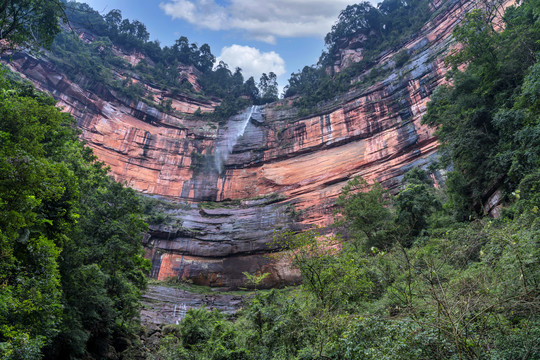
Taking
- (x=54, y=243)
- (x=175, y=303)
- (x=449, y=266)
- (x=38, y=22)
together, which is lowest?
(x=54, y=243)

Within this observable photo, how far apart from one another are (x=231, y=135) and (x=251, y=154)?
14.8 ft

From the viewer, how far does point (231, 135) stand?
127 ft

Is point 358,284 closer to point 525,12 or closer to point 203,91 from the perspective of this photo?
point 525,12

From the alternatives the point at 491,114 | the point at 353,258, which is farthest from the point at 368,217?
the point at 353,258

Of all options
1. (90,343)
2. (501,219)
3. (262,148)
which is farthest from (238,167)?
(501,219)

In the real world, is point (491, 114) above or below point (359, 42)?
below

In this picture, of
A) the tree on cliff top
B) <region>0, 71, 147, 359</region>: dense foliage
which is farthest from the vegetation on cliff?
the tree on cliff top

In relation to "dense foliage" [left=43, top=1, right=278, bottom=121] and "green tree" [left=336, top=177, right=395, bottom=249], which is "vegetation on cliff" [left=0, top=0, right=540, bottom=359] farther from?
"dense foliage" [left=43, top=1, right=278, bottom=121]

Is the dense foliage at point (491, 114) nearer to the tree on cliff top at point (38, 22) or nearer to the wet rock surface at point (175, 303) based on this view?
the tree on cliff top at point (38, 22)

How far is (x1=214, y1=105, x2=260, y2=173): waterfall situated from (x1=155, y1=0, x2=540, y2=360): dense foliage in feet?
76.0

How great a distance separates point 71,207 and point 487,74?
14.4 meters

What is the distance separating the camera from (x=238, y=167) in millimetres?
35750

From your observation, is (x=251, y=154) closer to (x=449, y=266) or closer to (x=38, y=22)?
(x=38, y=22)

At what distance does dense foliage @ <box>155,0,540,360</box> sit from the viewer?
3.75 meters
